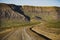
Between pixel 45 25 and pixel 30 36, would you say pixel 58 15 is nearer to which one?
pixel 45 25

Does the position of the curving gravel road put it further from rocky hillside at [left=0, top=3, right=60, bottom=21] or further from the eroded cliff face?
the eroded cliff face

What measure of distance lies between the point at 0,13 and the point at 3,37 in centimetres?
91

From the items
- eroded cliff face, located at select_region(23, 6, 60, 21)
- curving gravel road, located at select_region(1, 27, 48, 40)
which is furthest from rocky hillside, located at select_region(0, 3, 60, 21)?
curving gravel road, located at select_region(1, 27, 48, 40)

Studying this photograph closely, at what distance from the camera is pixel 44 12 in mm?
6727

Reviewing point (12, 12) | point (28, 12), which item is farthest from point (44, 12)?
point (12, 12)

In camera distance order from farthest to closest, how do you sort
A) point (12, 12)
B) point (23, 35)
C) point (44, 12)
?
1. point (44, 12)
2. point (12, 12)
3. point (23, 35)

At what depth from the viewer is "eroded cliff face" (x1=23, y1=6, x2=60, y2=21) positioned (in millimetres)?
6617

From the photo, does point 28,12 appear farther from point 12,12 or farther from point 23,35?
point 23,35

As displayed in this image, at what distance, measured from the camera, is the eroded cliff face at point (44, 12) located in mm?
6617

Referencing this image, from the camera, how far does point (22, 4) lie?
21.6 ft

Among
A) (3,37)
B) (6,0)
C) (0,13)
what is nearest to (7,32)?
(3,37)

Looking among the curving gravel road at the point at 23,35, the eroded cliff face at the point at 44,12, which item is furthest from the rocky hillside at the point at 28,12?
the curving gravel road at the point at 23,35

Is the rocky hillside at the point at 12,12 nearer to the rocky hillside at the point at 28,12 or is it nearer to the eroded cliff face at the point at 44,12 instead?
the rocky hillside at the point at 28,12

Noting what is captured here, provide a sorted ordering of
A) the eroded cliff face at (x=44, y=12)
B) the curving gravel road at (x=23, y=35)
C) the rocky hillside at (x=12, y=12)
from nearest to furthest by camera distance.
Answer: the curving gravel road at (x=23, y=35) → the rocky hillside at (x=12, y=12) → the eroded cliff face at (x=44, y=12)
